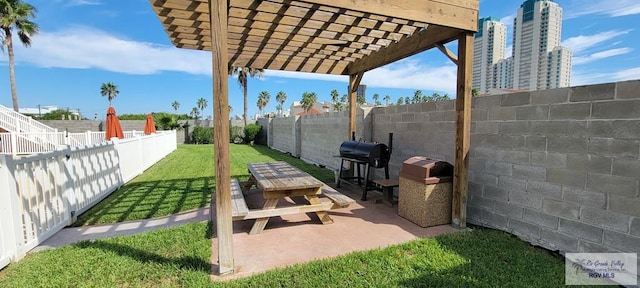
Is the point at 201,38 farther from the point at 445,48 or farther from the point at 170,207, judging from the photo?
the point at 445,48

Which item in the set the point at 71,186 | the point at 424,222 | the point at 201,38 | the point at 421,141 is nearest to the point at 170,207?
the point at 71,186

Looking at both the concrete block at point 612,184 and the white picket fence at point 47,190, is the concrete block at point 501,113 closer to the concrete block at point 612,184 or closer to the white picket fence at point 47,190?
the concrete block at point 612,184

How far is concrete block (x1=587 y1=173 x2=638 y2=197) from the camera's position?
227 centimetres

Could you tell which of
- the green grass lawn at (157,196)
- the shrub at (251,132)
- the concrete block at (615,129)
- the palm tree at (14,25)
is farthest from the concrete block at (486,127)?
the palm tree at (14,25)

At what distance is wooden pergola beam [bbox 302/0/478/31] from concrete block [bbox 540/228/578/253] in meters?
2.44

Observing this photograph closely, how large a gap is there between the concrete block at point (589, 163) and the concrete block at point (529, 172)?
0.87 feet

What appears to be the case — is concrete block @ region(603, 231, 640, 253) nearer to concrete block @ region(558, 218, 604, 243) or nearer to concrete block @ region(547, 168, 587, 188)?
concrete block @ region(558, 218, 604, 243)

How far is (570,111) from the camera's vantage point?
266cm

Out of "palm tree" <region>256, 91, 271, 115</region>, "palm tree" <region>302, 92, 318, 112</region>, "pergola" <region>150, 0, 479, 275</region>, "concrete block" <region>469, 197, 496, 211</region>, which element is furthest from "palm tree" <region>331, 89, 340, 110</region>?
"concrete block" <region>469, 197, 496, 211</region>

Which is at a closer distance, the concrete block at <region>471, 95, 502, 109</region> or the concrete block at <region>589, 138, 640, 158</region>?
the concrete block at <region>589, 138, 640, 158</region>

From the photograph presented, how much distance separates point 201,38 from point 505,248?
5027 millimetres

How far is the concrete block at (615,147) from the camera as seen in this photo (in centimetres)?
225

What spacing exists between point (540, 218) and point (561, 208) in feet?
0.82

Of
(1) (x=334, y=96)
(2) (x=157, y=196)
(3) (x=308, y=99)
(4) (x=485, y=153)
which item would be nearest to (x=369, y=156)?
(4) (x=485, y=153)
